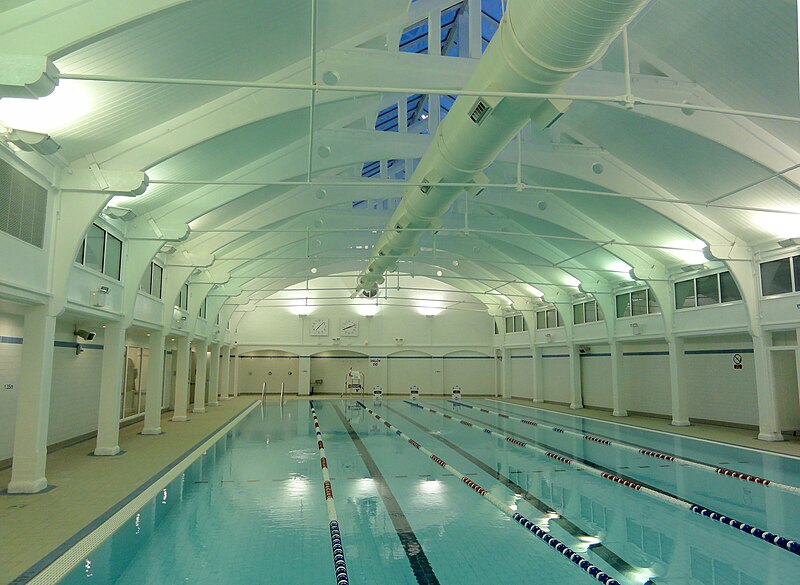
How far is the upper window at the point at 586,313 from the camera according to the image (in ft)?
76.6

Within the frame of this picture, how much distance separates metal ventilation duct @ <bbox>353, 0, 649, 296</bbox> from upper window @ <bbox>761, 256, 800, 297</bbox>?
30.5 feet

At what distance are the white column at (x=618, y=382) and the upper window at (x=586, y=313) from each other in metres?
1.83

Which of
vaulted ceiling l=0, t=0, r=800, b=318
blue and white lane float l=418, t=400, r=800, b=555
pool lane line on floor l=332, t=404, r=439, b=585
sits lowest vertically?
pool lane line on floor l=332, t=404, r=439, b=585

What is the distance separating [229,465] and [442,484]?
167 inches

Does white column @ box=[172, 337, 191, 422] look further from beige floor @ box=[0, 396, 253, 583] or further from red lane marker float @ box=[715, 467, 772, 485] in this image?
red lane marker float @ box=[715, 467, 772, 485]

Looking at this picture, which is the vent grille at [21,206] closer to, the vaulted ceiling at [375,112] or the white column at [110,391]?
the vaulted ceiling at [375,112]

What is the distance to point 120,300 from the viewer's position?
39.8ft

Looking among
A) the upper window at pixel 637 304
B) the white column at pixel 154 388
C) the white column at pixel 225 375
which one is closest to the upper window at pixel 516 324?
the upper window at pixel 637 304

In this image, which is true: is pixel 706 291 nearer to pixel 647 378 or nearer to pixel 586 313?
pixel 647 378

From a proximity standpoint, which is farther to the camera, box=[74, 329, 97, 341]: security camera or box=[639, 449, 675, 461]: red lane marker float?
box=[74, 329, 97, 341]: security camera

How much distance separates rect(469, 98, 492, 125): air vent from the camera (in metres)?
6.58

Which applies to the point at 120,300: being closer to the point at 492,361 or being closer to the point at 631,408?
the point at 631,408

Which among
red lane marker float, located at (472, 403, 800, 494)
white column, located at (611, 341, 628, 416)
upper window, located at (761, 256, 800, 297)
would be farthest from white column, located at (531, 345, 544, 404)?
upper window, located at (761, 256, 800, 297)

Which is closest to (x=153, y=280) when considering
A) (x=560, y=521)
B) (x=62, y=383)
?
(x=62, y=383)
